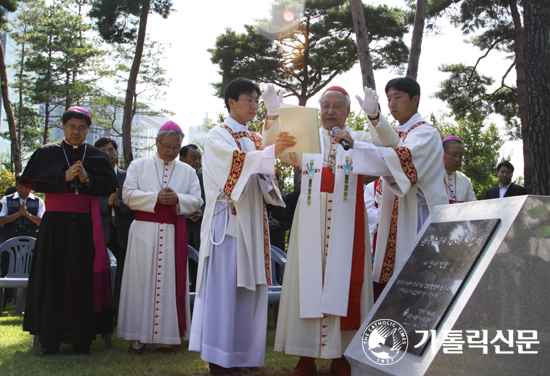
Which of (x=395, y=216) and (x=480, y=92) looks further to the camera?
(x=480, y=92)

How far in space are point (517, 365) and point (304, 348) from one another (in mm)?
1681

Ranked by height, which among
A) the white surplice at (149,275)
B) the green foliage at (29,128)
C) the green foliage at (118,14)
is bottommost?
the white surplice at (149,275)

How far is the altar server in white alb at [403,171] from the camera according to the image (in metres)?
3.78

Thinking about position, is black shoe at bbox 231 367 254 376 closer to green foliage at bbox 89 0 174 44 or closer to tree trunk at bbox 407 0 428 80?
tree trunk at bbox 407 0 428 80

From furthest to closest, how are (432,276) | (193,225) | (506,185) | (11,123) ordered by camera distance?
(11,123) → (506,185) → (193,225) → (432,276)

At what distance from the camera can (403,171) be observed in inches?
150

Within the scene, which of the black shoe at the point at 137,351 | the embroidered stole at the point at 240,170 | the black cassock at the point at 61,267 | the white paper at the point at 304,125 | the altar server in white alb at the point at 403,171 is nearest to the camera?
the white paper at the point at 304,125

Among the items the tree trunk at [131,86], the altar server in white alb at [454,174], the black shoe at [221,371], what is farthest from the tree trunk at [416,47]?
the tree trunk at [131,86]

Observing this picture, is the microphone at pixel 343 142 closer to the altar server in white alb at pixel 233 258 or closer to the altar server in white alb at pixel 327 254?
the altar server in white alb at pixel 327 254

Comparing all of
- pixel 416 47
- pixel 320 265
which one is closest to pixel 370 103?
pixel 320 265

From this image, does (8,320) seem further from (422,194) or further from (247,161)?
(422,194)

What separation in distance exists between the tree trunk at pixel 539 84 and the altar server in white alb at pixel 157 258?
4649 millimetres

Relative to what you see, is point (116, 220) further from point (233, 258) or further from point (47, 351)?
point (233, 258)

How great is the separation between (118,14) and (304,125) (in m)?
13.6
